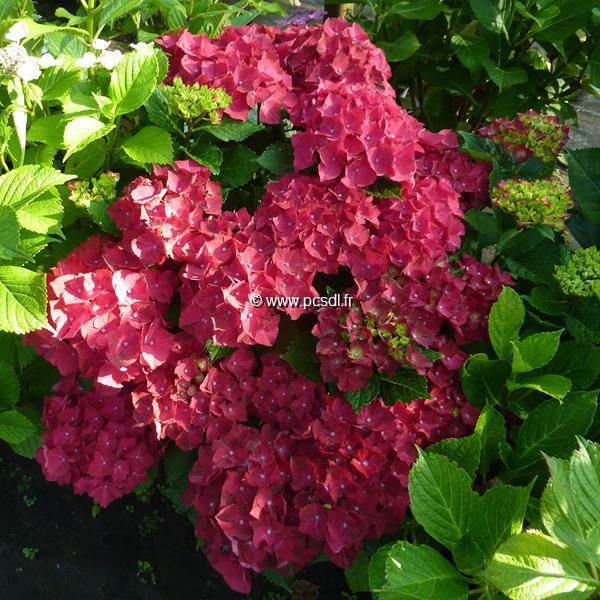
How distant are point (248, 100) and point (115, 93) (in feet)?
1.03

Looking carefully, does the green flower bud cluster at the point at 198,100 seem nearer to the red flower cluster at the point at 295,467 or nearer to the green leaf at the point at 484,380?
the red flower cluster at the point at 295,467

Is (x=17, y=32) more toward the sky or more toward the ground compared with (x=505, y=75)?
more toward the sky

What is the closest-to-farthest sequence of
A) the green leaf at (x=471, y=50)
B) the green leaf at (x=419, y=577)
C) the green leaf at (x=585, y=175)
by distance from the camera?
the green leaf at (x=419, y=577), the green leaf at (x=585, y=175), the green leaf at (x=471, y=50)

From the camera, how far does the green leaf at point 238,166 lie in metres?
1.71

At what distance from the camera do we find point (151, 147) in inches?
62.6

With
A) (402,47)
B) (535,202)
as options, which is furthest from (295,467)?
(402,47)

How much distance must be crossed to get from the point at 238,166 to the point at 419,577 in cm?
103

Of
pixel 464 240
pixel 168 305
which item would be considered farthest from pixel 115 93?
pixel 464 240

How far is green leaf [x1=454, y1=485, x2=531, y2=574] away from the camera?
1.25 m

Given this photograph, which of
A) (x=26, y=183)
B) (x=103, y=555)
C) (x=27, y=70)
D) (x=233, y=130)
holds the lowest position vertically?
(x=103, y=555)

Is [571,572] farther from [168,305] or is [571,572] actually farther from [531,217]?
[168,305]

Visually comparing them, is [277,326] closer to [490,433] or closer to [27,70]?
[490,433]

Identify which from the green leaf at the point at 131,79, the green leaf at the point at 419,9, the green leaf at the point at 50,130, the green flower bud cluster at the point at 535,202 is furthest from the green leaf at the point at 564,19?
the green leaf at the point at 50,130

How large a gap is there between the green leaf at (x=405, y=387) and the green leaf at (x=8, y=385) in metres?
1.00
